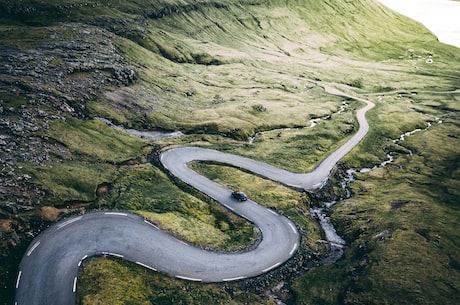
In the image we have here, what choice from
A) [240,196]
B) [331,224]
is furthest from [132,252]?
[331,224]

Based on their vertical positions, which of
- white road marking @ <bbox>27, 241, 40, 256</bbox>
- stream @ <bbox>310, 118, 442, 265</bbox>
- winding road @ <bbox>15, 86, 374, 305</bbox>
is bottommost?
white road marking @ <bbox>27, 241, 40, 256</bbox>

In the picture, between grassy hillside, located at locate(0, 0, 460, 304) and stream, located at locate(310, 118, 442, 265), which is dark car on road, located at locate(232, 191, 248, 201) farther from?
stream, located at locate(310, 118, 442, 265)

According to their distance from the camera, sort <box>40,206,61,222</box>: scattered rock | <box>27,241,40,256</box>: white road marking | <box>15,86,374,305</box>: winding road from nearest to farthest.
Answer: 1. <box>15,86,374,305</box>: winding road
2. <box>27,241,40,256</box>: white road marking
3. <box>40,206,61,222</box>: scattered rock

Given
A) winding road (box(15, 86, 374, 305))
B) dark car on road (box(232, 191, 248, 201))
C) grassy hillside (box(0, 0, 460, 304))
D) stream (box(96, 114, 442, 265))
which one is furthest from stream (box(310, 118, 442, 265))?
dark car on road (box(232, 191, 248, 201))

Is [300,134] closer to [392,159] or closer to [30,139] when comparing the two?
[392,159]

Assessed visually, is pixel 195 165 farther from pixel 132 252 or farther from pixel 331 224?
pixel 132 252

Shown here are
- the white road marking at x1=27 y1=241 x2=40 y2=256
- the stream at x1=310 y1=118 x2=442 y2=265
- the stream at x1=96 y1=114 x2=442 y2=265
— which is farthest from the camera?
the stream at x1=96 y1=114 x2=442 y2=265

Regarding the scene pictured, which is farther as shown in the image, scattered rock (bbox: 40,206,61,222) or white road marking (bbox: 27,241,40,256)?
scattered rock (bbox: 40,206,61,222)

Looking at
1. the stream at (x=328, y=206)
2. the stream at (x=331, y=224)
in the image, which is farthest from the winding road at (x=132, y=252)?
the stream at (x=328, y=206)

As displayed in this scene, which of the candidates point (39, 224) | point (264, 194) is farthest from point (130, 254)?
point (264, 194)
